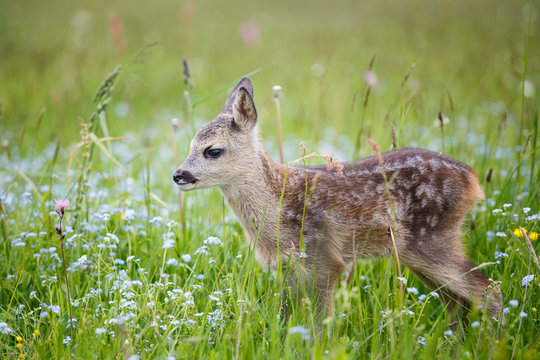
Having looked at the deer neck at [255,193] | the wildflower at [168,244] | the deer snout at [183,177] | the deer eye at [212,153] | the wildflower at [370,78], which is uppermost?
the wildflower at [370,78]

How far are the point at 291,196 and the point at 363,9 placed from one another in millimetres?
16535

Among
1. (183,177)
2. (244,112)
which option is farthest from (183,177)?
(244,112)

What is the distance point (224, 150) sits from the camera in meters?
3.89

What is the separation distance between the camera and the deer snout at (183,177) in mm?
3730

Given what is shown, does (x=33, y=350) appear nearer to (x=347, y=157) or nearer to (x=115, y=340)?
(x=115, y=340)

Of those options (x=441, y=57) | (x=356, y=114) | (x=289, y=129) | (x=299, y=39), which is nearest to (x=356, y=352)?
(x=289, y=129)

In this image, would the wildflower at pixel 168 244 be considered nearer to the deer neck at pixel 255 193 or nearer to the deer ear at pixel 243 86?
the deer neck at pixel 255 193

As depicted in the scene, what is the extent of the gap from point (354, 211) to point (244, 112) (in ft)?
3.91

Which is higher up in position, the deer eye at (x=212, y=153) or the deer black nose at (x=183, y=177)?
the deer eye at (x=212, y=153)

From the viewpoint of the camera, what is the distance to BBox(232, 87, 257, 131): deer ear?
387 cm

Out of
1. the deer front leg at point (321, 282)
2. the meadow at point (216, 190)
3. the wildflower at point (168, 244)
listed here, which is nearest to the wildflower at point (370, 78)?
the meadow at point (216, 190)

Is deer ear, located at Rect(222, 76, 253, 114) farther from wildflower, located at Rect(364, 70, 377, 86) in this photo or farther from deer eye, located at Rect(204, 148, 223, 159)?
wildflower, located at Rect(364, 70, 377, 86)

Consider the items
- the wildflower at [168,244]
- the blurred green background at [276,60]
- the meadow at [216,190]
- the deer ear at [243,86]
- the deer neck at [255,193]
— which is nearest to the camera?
the meadow at [216,190]

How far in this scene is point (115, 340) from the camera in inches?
111
